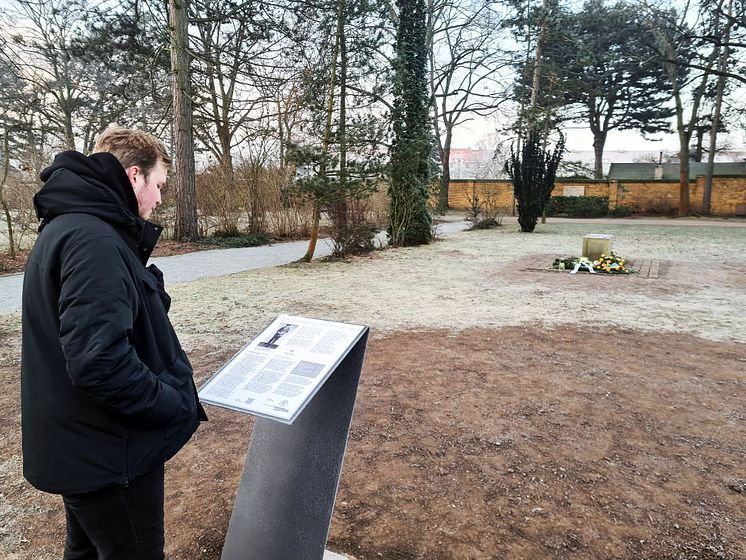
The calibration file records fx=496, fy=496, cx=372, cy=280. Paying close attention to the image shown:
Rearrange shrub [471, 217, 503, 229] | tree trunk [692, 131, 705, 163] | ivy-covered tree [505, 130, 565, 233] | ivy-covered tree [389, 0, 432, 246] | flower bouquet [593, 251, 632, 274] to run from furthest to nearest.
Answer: tree trunk [692, 131, 705, 163], shrub [471, 217, 503, 229], ivy-covered tree [505, 130, 565, 233], ivy-covered tree [389, 0, 432, 246], flower bouquet [593, 251, 632, 274]

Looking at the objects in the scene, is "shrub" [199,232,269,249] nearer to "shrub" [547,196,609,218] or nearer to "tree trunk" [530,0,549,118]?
"tree trunk" [530,0,549,118]

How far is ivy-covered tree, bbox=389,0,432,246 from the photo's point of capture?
38.4 ft

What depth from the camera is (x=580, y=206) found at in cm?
2664

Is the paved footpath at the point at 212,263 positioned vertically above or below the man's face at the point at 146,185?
below

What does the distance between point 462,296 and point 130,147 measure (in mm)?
6045

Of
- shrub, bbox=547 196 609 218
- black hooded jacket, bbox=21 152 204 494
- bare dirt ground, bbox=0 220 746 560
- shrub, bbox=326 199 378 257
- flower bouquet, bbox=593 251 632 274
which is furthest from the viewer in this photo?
shrub, bbox=547 196 609 218

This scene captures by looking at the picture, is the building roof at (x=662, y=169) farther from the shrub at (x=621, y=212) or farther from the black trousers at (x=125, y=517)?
the black trousers at (x=125, y=517)

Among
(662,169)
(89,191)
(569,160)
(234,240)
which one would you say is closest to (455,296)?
(89,191)

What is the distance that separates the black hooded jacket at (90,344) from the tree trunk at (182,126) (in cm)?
1126

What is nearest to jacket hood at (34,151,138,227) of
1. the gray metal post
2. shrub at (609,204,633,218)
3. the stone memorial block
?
the gray metal post

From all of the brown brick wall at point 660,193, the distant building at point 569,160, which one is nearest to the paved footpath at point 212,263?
the distant building at point 569,160

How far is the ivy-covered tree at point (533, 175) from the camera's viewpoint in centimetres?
1719

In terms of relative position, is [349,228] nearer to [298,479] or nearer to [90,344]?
[298,479]

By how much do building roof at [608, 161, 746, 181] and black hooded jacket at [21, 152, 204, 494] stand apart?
130ft
